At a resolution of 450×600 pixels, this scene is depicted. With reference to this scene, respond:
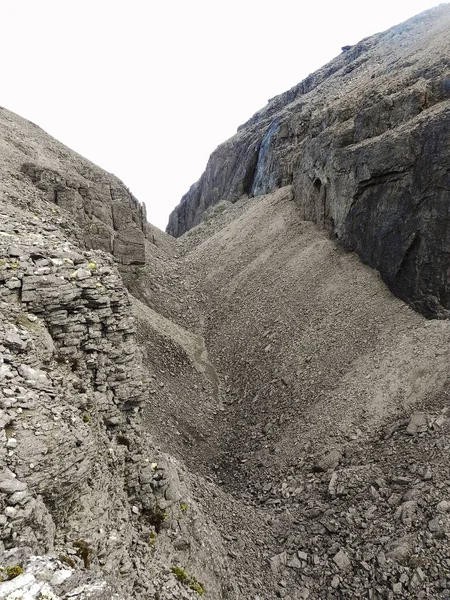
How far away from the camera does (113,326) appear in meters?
11.5

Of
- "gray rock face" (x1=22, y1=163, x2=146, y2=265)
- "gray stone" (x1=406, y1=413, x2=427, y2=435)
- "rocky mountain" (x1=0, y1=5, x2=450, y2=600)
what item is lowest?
"gray stone" (x1=406, y1=413, x2=427, y2=435)

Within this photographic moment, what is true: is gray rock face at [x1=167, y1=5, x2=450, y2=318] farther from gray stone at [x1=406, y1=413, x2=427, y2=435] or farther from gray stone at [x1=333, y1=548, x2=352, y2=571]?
gray stone at [x1=333, y1=548, x2=352, y2=571]

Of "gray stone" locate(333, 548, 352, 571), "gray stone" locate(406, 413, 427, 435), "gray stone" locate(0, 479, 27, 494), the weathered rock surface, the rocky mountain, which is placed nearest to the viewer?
"gray stone" locate(0, 479, 27, 494)

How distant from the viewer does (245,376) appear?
25.9 metres

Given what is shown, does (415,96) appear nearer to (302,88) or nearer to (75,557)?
(75,557)

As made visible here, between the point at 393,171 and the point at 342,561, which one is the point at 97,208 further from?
A: the point at 342,561

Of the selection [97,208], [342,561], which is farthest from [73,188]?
[342,561]

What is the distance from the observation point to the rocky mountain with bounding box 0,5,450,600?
865cm

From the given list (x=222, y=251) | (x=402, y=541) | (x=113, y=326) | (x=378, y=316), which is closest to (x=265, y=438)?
(x=402, y=541)

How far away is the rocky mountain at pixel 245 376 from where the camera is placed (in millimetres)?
8648

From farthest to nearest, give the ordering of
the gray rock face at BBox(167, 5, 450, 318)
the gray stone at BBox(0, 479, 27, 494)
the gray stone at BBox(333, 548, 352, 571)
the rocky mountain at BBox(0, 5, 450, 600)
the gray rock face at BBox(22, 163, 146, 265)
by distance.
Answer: the gray rock face at BBox(22, 163, 146, 265), the gray rock face at BBox(167, 5, 450, 318), the gray stone at BBox(333, 548, 352, 571), the rocky mountain at BBox(0, 5, 450, 600), the gray stone at BBox(0, 479, 27, 494)

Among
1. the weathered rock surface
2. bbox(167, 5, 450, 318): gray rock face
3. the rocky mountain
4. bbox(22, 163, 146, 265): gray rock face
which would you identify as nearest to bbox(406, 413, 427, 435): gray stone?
the rocky mountain

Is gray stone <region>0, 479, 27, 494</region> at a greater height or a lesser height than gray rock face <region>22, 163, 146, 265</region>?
lesser

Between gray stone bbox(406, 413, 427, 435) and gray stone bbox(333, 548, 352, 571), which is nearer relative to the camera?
gray stone bbox(333, 548, 352, 571)
